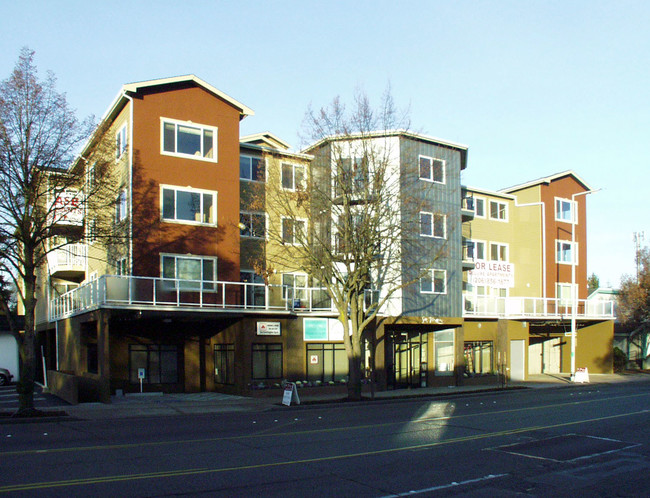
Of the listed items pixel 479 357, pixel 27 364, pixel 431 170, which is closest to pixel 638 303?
pixel 479 357

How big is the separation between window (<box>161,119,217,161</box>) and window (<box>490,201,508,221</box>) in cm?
1983

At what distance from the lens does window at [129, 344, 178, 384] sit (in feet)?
91.9

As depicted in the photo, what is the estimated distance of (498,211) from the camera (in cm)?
4078

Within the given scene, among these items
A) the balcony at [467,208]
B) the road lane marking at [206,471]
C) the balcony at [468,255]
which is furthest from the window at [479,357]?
the road lane marking at [206,471]

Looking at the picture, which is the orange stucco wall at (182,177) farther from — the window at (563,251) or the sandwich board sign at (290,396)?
the window at (563,251)

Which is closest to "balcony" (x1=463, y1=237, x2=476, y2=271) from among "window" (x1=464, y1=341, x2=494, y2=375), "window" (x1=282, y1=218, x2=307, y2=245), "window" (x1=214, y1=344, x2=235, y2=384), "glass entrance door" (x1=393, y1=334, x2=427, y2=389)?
"window" (x1=464, y1=341, x2=494, y2=375)

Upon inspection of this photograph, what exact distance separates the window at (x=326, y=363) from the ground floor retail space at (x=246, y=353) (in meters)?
0.05

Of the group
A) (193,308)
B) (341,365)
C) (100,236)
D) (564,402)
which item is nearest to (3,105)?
(100,236)

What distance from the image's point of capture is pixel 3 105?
Result: 18375mm

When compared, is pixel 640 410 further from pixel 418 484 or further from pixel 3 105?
pixel 3 105

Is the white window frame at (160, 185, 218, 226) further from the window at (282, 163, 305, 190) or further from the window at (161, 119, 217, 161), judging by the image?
the window at (282, 163, 305, 190)

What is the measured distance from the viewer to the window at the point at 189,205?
26812 mm

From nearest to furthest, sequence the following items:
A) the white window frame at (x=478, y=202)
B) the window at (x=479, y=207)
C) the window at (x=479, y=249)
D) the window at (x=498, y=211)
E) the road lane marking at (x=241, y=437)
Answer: the road lane marking at (x=241, y=437) → the window at (x=479, y=249) → the white window frame at (x=478, y=202) → the window at (x=479, y=207) → the window at (x=498, y=211)

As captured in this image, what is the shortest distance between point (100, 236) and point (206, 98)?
1008 centimetres
